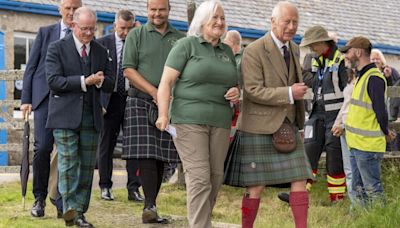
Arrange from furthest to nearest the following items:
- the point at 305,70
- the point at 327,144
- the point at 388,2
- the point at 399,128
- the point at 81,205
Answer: the point at 388,2, the point at 399,128, the point at 305,70, the point at 327,144, the point at 81,205

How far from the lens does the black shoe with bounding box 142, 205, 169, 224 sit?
8.13 meters

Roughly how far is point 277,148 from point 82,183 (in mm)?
1998

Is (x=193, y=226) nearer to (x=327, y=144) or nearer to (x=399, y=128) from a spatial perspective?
(x=327, y=144)

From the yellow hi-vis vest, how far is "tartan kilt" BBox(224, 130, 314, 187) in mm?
1229

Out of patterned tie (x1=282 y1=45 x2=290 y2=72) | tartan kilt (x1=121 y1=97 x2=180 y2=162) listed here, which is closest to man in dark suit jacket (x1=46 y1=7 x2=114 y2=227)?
tartan kilt (x1=121 y1=97 x2=180 y2=162)

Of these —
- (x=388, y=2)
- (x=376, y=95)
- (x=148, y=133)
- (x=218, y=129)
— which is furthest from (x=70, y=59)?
(x=388, y=2)

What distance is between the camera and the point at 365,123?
8305 mm

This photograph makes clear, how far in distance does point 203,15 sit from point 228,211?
3.01m

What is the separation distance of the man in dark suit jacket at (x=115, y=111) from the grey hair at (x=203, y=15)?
268 centimetres

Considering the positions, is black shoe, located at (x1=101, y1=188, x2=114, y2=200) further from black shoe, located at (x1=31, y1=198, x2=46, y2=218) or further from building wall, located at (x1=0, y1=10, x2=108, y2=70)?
building wall, located at (x1=0, y1=10, x2=108, y2=70)

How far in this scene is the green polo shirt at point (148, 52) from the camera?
8.24m

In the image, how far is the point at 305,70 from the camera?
10703mm

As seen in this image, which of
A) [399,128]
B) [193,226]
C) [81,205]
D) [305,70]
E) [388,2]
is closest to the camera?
[193,226]

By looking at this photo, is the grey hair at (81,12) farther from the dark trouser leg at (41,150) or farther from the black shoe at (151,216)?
the black shoe at (151,216)
